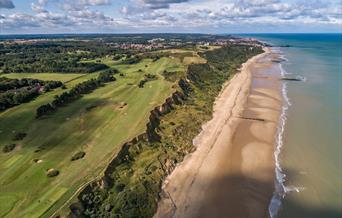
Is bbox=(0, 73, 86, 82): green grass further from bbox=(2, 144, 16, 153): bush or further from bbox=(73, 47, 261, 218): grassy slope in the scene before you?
bbox=(2, 144, 16, 153): bush

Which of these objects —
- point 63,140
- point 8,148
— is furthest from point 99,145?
point 8,148

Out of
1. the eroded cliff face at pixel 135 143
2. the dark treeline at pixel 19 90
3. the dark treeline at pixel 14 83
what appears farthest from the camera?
the dark treeline at pixel 14 83

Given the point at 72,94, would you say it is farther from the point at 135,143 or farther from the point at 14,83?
the point at 135,143

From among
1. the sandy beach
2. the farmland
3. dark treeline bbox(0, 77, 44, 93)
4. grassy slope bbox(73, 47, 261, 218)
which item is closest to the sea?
the sandy beach

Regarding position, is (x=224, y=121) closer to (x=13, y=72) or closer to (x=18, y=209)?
(x=18, y=209)

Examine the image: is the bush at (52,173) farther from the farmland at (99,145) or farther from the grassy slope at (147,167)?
the grassy slope at (147,167)

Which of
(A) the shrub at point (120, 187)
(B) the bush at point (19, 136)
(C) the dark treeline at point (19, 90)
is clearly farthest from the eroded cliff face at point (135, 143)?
(C) the dark treeline at point (19, 90)

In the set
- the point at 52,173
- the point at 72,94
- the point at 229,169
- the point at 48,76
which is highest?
the point at 52,173
